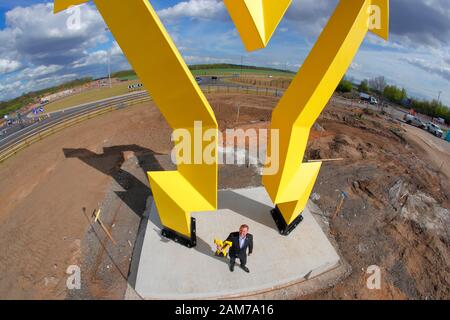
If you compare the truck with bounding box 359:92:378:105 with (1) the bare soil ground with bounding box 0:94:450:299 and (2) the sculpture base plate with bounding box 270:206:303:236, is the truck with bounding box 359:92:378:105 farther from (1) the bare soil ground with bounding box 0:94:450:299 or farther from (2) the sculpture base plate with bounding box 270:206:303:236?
(2) the sculpture base plate with bounding box 270:206:303:236

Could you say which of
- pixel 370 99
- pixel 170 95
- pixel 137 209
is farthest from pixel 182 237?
pixel 370 99

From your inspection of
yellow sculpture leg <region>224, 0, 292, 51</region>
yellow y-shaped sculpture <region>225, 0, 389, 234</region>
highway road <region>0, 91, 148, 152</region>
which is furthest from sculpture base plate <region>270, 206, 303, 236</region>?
highway road <region>0, 91, 148, 152</region>

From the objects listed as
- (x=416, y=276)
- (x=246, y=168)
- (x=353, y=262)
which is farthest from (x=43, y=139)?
(x=416, y=276)

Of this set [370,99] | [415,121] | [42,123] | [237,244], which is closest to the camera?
[237,244]

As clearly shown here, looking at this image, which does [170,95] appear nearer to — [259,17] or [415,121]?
[259,17]

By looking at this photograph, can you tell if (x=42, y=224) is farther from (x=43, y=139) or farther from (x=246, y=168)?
(x=43, y=139)

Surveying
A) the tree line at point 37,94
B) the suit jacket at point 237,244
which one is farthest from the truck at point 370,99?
the tree line at point 37,94
